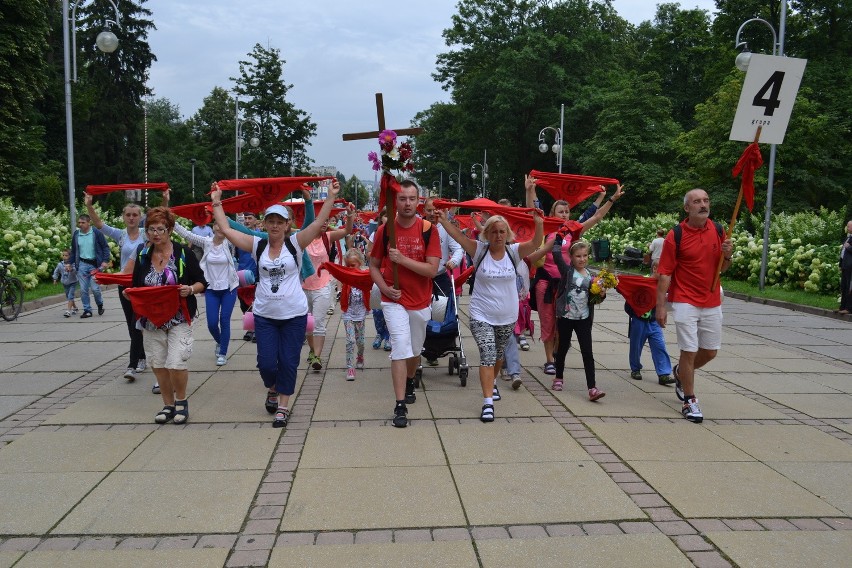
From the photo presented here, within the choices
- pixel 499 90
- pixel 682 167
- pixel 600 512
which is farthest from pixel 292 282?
pixel 499 90

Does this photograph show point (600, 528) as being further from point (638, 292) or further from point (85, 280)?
point (85, 280)

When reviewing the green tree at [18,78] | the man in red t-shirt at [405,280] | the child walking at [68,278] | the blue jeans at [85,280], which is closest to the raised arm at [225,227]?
the man in red t-shirt at [405,280]

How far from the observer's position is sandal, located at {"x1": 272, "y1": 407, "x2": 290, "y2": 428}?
6.04 metres

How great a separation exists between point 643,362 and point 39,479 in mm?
6845

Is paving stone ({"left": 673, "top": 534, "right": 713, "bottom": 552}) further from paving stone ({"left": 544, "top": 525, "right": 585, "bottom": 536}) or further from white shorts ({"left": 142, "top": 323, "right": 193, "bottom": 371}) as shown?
white shorts ({"left": 142, "top": 323, "right": 193, "bottom": 371})

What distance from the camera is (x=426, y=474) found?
4.88 m

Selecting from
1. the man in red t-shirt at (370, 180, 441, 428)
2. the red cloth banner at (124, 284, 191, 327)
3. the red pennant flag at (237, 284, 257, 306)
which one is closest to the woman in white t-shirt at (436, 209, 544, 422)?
the man in red t-shirt at (370, 180, 441, 428)

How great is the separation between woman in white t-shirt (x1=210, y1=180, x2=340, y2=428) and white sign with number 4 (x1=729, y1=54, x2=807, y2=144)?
413 centimetres

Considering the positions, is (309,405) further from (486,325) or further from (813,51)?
(813,51)

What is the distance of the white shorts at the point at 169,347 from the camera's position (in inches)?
238

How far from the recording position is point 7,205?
1864 centimetres

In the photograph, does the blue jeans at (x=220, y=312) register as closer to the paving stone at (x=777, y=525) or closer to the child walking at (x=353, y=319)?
Answer: the child walking at (x=353, y=319)

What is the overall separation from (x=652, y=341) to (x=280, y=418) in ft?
13.8

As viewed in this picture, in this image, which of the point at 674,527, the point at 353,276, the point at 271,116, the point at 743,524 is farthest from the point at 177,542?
the point at 271,116
